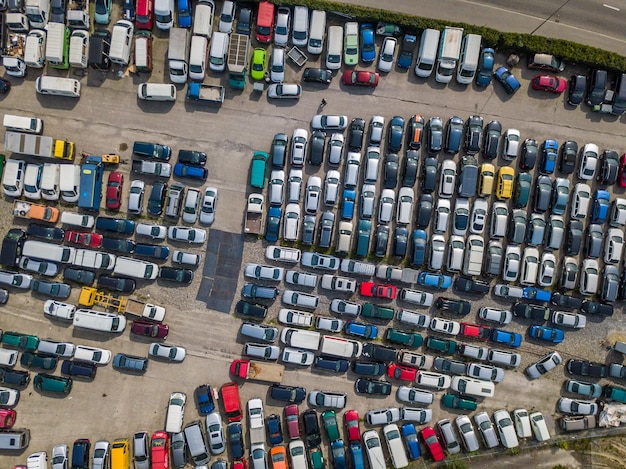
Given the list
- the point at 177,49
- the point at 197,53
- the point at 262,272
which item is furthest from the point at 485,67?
the point at 177,49

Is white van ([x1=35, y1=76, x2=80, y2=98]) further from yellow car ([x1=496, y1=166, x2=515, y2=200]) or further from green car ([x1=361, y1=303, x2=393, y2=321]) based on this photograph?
yellow car ([x1=496, y1=166, x2=515, y2=200])

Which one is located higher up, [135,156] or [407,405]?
[135,156]

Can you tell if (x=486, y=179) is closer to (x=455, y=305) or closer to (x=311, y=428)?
(x=455, y=305)

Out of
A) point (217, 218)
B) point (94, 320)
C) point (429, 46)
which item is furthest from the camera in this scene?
point (217, 218)

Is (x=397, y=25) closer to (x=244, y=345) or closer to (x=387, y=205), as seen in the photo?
(x=387, y=205)

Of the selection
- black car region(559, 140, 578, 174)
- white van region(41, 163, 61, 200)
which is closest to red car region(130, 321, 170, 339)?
white van region(41, 163, 61, 200)

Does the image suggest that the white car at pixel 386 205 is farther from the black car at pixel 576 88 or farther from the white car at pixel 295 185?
the black car at pixel 576 88

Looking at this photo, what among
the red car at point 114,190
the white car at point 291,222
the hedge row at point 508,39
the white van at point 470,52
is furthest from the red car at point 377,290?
the hedge row at point 508,39

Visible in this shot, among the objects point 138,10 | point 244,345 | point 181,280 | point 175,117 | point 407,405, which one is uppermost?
point 138,10

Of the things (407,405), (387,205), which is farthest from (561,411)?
(387,205)
